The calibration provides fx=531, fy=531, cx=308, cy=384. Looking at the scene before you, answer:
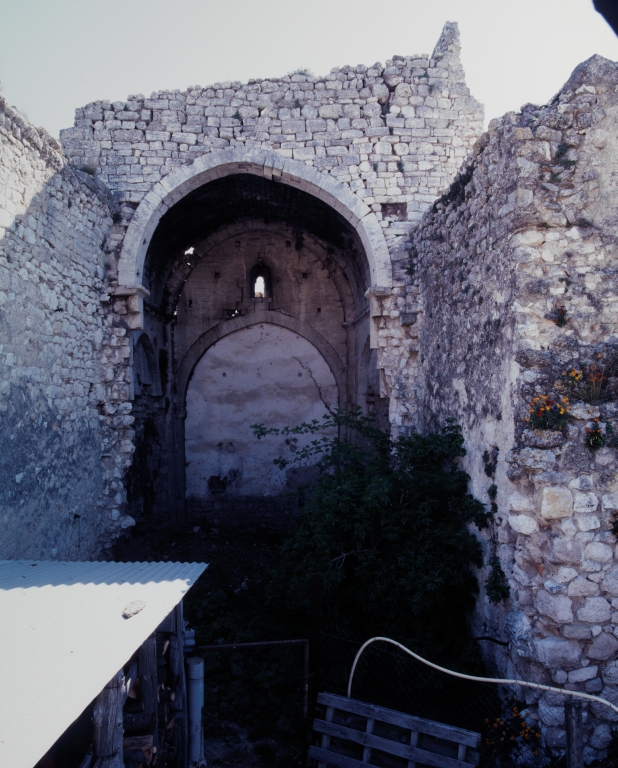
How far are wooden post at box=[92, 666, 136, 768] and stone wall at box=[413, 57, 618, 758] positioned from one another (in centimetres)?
274

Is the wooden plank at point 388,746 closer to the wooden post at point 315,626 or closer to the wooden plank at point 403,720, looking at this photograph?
the wooden plank at point 403,720

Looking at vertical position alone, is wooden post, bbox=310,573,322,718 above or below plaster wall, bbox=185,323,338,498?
below

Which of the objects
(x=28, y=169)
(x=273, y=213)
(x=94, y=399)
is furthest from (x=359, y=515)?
(x=273, y=213)

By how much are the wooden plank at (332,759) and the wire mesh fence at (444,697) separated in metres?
0.51

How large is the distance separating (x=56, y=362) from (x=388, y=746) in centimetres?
483

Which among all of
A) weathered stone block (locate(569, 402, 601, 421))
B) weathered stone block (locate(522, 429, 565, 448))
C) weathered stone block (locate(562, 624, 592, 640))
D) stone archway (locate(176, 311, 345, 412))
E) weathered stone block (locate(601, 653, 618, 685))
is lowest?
weathered stone block (locate(601, 653, 618, 685))

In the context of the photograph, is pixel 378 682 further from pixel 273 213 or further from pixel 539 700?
pixel 273 213

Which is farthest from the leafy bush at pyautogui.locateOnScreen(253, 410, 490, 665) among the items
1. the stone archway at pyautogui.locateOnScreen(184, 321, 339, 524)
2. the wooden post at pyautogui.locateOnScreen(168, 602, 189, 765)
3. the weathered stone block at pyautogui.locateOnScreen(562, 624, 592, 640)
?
the stone archway at pyautogui.locateOnScreen(184, 321, 339, 524)

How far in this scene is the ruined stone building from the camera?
154 inches

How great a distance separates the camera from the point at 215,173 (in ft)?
24.9

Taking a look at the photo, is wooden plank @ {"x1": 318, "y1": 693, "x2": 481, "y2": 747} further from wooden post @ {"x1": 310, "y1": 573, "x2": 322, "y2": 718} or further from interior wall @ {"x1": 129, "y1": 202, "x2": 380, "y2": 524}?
interior wall @ {"x1": 129, "y1": 202, "x2": 380, "y2": 524}

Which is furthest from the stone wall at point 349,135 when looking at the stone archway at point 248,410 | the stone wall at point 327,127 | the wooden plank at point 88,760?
the wooden plank at point 88,760

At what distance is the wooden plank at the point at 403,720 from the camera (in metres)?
3.70

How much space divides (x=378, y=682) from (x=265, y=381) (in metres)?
6.90
